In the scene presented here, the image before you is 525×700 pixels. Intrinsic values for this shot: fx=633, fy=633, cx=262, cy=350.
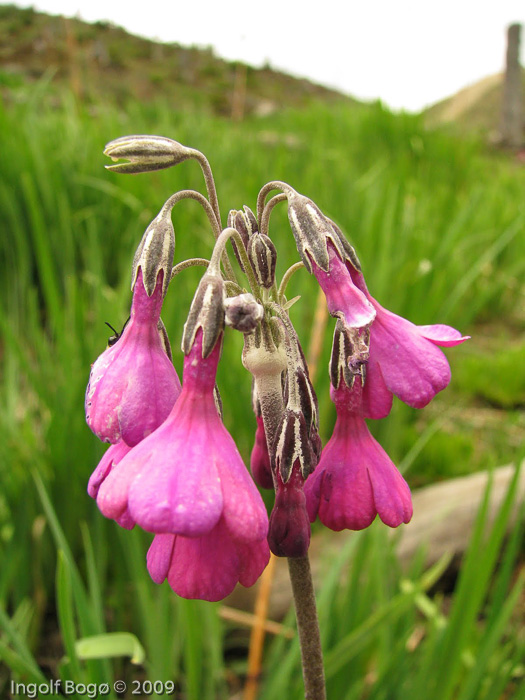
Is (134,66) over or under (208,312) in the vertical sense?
over

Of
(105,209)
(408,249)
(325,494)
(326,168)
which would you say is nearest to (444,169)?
(326,168)

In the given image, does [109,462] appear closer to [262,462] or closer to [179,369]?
[262,462]

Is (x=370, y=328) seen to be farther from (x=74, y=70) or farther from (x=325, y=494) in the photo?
(x=74, y=70)

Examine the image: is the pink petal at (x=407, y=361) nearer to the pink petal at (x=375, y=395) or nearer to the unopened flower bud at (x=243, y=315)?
the pink petal at (x=375, y=395)

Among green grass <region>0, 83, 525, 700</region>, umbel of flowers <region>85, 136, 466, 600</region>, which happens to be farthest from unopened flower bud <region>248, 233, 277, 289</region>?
green grass <region>0, 83, 525, 700</region>

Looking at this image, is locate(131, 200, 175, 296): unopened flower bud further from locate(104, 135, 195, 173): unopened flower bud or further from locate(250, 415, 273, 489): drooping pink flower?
locate(250, 415, 273, 489): drooping pink flower

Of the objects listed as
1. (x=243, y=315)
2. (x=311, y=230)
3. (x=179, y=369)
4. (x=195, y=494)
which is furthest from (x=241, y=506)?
(x=179, y=369)

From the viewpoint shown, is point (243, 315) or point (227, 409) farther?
point (227, 409)
